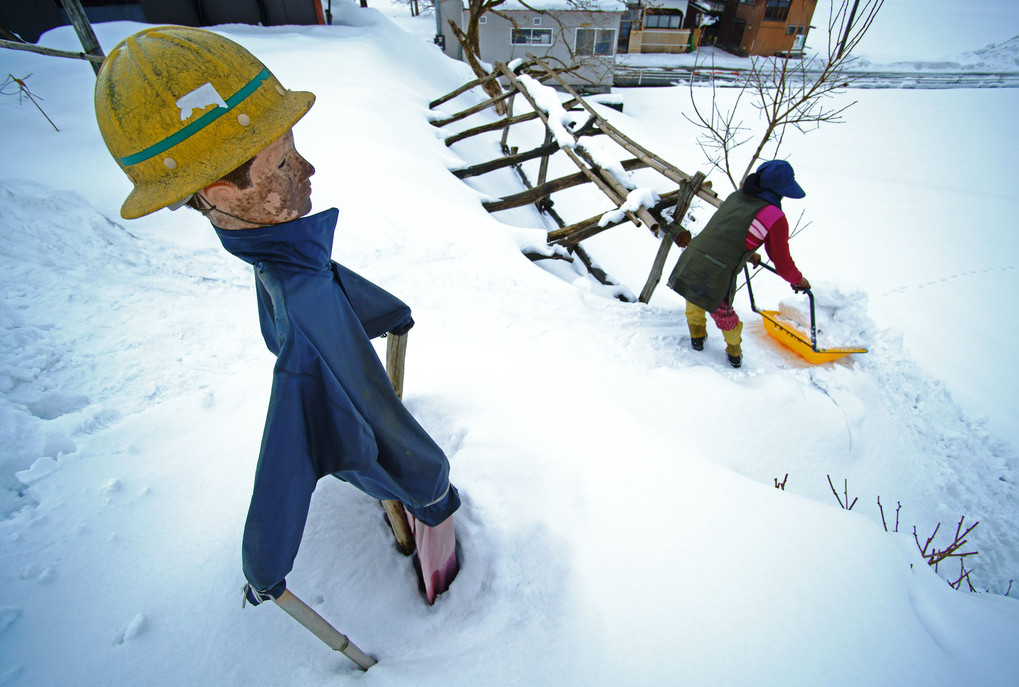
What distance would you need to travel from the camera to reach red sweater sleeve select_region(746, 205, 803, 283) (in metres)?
3.12

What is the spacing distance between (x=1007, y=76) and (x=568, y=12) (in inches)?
837

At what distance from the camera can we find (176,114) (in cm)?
92

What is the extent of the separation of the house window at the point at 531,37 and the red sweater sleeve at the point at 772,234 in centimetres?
1772

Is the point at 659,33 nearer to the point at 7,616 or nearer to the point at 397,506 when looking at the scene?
the point at 397,506

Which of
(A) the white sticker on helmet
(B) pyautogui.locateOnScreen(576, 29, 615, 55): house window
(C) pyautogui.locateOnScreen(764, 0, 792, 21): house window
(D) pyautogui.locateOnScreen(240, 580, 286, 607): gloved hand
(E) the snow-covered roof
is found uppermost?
(C) pyautogui.locateOnScreen(764, 0, 792, 21): house window

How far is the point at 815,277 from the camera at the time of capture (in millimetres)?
7230

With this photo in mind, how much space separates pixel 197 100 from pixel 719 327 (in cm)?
372

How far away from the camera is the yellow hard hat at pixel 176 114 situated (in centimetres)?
90

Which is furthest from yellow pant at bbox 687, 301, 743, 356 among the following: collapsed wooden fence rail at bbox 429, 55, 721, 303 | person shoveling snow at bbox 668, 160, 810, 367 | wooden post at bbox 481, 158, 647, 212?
wooden post at bbox 481, 158, 647, 212

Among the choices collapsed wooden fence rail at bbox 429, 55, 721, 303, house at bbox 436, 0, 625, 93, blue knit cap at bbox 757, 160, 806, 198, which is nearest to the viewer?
blue knit cap at bbox 757, 160, 806, 198

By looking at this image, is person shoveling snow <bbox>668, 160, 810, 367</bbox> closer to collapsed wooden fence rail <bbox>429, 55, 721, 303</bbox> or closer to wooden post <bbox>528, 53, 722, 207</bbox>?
collapsed wooden fence rail <bbox>429, 55, 721, 303</bbox>

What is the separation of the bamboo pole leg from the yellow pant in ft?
11.3

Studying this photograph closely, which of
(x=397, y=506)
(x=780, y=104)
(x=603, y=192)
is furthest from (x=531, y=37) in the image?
(x=397, y=506)

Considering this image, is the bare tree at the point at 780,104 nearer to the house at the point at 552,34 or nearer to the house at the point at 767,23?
the house at the point at 767,23
